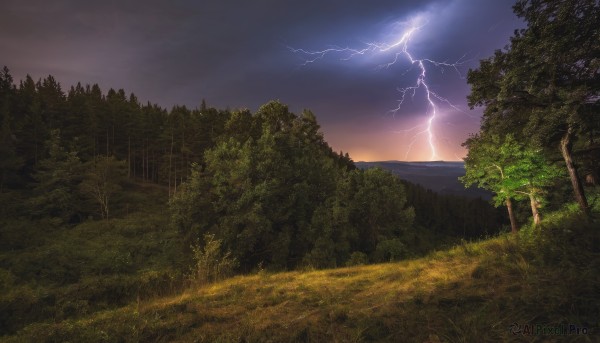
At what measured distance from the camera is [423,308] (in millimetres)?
5410

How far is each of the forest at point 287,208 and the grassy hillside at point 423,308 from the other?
0.23 feet

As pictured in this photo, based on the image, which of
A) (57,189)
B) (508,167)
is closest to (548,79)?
(508,167)

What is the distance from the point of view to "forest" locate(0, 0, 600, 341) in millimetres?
7336

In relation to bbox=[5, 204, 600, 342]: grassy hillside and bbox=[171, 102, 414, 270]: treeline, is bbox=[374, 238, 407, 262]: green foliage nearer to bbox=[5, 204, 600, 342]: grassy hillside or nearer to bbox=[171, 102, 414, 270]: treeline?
bbox=[171, 102, 414, 270]: treeline

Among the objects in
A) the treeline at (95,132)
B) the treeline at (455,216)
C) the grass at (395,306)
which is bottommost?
the treeline at (455,216)

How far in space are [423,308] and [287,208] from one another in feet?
49.8

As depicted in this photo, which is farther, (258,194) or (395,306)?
(258,194)

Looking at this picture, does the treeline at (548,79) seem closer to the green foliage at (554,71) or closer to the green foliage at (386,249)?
the green foliage at (554,71)

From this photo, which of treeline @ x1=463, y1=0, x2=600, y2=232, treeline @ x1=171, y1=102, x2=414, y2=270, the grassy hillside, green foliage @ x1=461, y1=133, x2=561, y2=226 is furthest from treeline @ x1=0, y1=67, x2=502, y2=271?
treeline @ x1=463, y1=0, x2=600, y2=232

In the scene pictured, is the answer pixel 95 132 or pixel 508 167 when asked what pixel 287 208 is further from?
pixel 95 132

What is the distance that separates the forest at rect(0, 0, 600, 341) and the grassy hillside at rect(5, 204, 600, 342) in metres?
0.07

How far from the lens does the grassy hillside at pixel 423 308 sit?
166 inches

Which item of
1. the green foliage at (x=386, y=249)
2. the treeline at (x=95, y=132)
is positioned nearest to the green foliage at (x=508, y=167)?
the green foliage at (x=386, y=249)

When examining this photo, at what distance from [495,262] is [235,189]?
1474 cm
